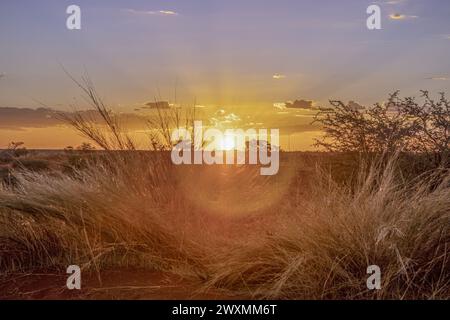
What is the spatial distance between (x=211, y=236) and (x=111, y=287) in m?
1.36

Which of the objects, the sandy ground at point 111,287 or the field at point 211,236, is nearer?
the field at point 211,236

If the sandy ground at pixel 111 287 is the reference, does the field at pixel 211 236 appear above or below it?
above

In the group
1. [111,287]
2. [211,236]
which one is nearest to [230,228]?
[211,236]

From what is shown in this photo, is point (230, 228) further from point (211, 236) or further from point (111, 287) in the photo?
point (111, 287)

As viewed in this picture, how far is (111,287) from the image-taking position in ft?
18.9

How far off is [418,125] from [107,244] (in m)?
5.64

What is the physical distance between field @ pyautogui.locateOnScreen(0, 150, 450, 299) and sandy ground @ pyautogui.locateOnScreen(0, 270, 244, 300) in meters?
0.02

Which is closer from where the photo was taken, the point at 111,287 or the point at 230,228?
the point at 111,287

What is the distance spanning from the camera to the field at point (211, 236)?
17.5ft

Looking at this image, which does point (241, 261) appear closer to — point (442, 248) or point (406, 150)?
point (442, 248)

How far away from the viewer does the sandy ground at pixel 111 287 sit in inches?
216

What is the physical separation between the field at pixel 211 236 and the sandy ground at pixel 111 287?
0.02 metres

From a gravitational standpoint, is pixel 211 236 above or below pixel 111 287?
above
